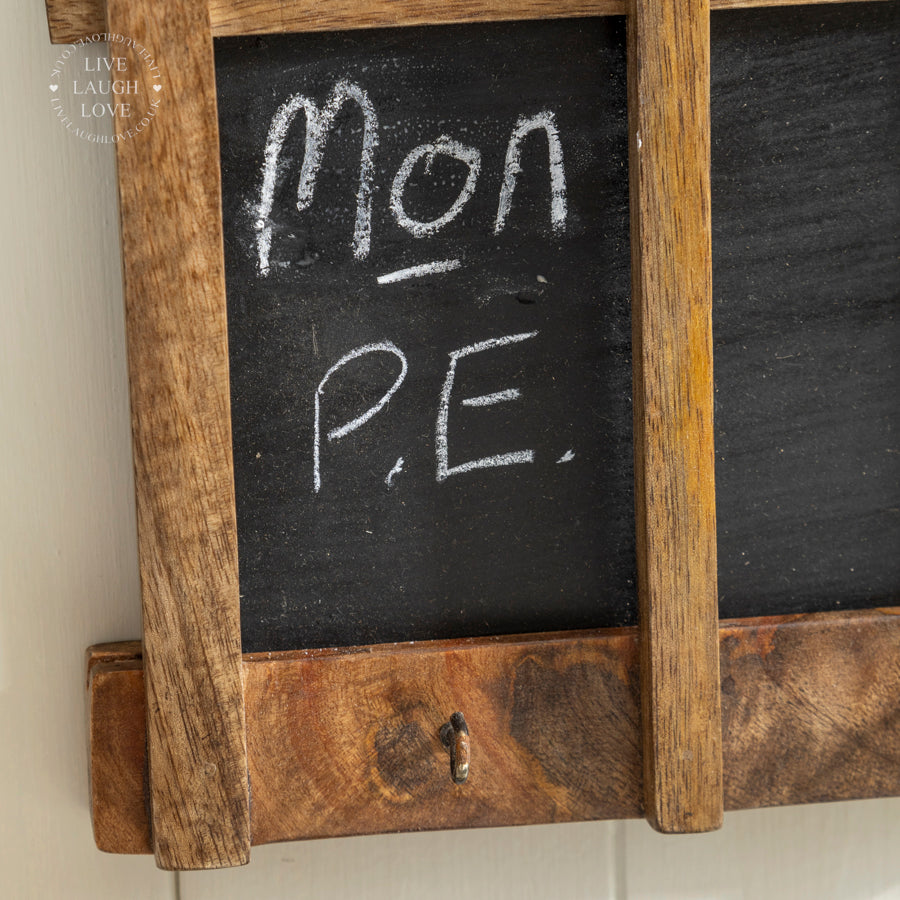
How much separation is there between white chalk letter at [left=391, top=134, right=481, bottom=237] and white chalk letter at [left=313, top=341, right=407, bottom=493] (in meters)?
0.09

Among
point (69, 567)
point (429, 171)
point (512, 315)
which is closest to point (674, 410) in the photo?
point (512, 315)

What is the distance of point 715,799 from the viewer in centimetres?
66

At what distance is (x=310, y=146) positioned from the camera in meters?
0.64

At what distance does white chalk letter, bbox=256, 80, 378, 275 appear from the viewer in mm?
640

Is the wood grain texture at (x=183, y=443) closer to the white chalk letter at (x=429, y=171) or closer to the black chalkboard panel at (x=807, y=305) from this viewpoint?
the white chalk letter at (x=429, y=171)

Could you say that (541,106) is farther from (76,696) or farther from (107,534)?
(76,696)

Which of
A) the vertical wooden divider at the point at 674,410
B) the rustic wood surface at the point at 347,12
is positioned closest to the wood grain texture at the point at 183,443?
the rustic wood surface at the point at 347,12

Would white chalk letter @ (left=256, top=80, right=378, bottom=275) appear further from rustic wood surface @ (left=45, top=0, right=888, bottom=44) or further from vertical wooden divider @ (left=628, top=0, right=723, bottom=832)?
vertical wooden divider @ (left=628, top=0, right=723, bottom=832)

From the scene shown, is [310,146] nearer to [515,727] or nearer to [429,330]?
[429,330]

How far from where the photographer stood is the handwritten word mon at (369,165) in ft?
2.10

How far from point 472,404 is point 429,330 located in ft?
0.21

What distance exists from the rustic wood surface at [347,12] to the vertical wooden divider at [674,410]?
0.19 feet

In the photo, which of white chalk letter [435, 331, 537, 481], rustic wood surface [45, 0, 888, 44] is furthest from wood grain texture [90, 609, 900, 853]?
rustic wood surface [45, 0, 888, 44]

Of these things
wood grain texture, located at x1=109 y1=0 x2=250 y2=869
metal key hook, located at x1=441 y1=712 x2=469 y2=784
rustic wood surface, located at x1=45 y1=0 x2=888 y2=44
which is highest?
rustic wood surface, located at x1=45 y1=0 x2=888 y2=44
